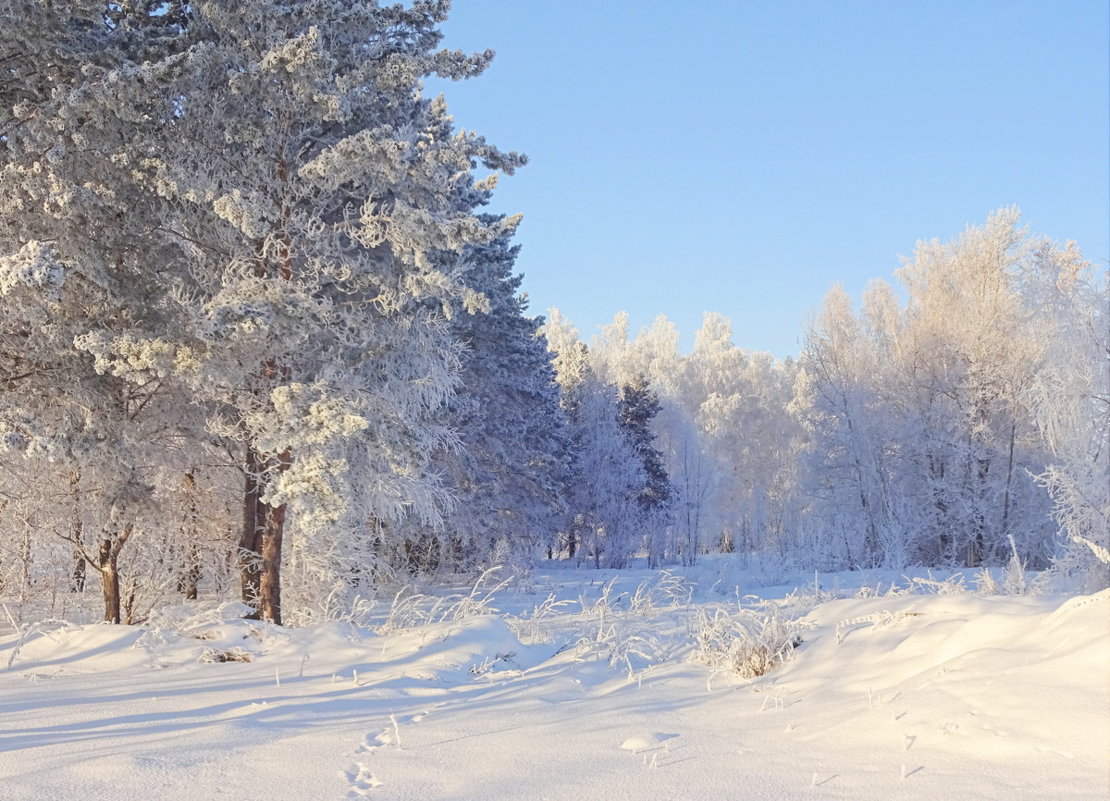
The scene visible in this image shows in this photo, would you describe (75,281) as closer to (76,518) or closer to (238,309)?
(238,309)

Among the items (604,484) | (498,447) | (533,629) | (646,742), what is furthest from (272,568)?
(604,484)

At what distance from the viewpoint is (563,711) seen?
5.00m

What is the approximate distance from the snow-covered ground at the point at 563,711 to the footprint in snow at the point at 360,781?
17mm

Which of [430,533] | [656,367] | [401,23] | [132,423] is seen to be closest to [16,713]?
[132,423]

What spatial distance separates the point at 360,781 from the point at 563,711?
180cm

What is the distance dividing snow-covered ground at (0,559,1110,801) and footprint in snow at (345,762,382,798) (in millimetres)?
17

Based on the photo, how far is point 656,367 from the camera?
55.2 meters

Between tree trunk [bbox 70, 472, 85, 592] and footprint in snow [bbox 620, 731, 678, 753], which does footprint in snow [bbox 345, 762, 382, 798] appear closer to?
footprint in snow [bbox 620, 731, 678, 753]

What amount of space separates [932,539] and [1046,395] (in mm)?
13591

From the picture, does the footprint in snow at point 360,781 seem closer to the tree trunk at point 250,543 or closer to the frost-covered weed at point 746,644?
the frost-covered weed at point 746,644

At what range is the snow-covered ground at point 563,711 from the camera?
334cm

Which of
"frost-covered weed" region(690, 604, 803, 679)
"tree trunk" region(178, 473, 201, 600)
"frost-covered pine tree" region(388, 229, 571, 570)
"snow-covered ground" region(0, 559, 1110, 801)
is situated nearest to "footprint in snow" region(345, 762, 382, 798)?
"snow-covered ground" region(0, 559, 1110, 801)

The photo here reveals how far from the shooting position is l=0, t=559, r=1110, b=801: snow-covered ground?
334 cm

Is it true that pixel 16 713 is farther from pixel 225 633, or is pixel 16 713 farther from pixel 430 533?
pixel 430 533
